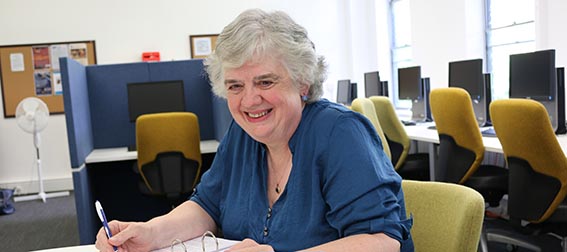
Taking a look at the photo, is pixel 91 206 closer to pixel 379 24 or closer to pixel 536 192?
pixel 536 192

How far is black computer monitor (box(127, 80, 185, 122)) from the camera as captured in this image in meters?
4.07

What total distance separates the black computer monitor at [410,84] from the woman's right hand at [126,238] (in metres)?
3.74

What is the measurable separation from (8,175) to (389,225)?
617cm

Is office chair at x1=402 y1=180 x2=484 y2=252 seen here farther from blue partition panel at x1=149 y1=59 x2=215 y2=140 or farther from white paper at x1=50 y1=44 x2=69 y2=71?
white paper at x1=50 y1=44 x2=69 y2=71

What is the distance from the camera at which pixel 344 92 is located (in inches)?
236

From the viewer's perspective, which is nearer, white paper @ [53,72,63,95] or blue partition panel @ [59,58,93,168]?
blue partition panel @ [59,58,93,168]

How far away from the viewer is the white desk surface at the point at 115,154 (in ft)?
11.7

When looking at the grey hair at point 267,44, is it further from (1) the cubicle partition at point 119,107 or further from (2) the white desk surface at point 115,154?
(1) the cubicle partition at point 119,107

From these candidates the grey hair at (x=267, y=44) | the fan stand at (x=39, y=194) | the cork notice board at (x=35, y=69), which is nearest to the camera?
the grey hair at (x=267, y=44)

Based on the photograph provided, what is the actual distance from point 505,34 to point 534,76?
1.52 metres

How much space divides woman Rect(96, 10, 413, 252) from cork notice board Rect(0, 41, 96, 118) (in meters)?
5.47

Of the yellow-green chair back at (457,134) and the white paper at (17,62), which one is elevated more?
the white paper at (17,62)

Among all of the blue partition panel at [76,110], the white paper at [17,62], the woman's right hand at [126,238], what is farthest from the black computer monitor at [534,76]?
the white paper at [17,62]

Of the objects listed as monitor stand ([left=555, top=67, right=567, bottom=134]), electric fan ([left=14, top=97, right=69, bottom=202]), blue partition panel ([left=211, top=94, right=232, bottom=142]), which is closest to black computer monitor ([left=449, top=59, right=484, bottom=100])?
monitor stand ([left=555, top=67, right=567, bottom=134])
